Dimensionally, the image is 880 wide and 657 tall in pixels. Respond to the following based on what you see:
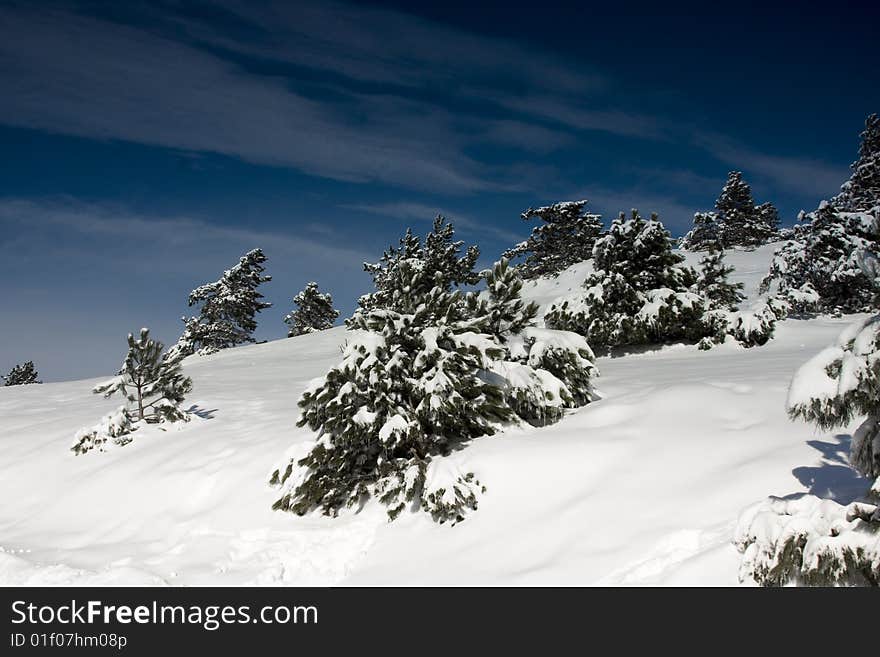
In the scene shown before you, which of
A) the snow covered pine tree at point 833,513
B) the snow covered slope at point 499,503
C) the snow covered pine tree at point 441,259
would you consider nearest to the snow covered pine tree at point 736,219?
the snow covered pine tree at point 441,259

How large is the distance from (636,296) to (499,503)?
11559 mm

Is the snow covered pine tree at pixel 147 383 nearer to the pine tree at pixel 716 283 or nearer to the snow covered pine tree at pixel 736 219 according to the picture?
the pine tree at pixel 716 283

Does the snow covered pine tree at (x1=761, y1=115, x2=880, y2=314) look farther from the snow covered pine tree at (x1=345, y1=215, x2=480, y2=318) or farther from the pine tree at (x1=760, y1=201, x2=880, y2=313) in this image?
the snow covered pine tree at (x1=345, y1=215, x2=480, y2=318)

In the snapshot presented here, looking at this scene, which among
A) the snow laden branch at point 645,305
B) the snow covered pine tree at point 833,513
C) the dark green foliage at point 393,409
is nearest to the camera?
the snow covered pine tree at point 833,513

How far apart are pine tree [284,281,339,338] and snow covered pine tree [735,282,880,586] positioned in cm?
4699

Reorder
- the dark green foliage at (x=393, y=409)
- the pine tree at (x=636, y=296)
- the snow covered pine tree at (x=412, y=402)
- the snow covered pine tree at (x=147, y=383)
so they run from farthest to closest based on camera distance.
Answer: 1. the pine tree at (x=636, y=296)
2. the snow covered pine tree at (x=147, y=383)
3. the dark green foliage at (x=393, y=409)
4. the snow covered pine tree at (x=412, y=402)

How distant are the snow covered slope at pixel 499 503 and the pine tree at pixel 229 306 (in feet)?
113

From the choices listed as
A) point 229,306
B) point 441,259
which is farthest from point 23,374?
point 441,259

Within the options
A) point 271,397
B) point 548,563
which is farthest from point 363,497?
point 271,397

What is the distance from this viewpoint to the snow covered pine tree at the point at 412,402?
7.20 meters

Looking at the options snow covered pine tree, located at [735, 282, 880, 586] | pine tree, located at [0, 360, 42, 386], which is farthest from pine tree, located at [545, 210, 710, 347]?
pine tree, located at [0, 360, 42, 386]

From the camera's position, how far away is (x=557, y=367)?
8.98 metres

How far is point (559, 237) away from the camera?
43812mm
